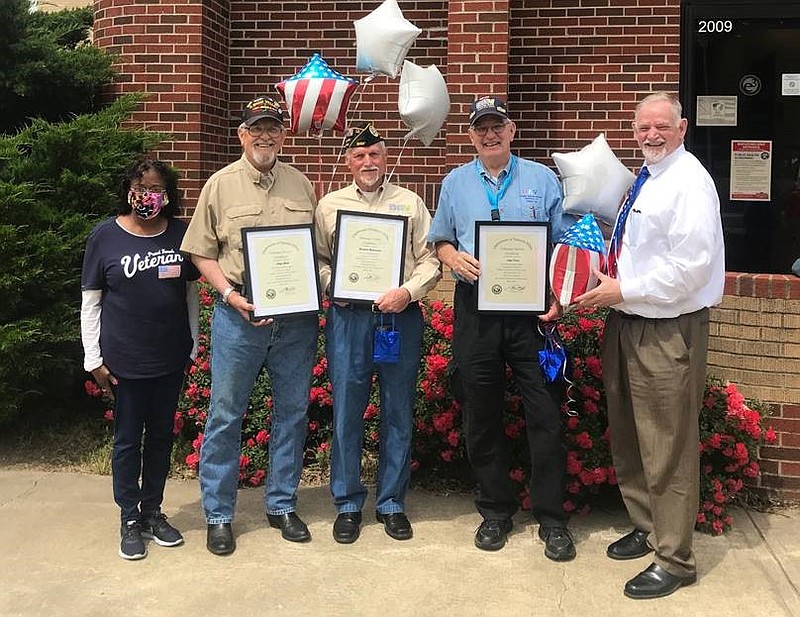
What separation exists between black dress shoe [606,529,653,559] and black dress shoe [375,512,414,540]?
0.96 metres

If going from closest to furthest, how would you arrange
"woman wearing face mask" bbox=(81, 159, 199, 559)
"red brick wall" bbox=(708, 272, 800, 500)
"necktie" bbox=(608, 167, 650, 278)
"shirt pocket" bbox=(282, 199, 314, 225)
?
"necktie" bbox=(608, 167, 650, 278), "woman wearing face mask" bbox=(81, 159, 199, 559), "shirt pocket" bbox=(282, 199, 314, 225), "red brick wall" bbox=(708, 272, 800, 500)

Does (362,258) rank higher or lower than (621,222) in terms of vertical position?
lower

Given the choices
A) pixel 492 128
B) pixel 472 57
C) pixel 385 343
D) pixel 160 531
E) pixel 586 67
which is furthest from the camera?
pixel 586 67

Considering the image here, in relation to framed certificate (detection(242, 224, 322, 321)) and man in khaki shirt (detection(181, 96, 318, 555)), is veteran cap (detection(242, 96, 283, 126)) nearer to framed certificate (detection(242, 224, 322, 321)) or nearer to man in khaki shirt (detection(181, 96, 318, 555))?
man in khaki shirt (detection(181, 96, 318, 555))

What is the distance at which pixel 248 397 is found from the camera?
4.17 meters

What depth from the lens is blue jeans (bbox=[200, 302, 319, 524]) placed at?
403 centimetres

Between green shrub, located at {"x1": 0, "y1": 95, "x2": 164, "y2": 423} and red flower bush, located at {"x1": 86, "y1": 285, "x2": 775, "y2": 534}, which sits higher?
green shrub, located at {"x1": 0, "y1": 95, "x2": 164, "y2": 423}

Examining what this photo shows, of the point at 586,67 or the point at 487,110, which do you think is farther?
the point at 586,67

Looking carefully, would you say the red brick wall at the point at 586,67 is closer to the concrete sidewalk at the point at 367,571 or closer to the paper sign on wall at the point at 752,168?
the paper sign on wall at the point at 752,168

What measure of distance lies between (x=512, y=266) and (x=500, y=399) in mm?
653

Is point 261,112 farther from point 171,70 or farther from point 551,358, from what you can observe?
point 171,70

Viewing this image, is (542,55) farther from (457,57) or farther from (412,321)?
(412,321)

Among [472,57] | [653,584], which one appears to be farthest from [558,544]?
[472,57]

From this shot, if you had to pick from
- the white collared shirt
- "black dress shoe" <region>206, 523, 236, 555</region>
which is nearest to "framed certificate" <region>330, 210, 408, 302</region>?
the white collared shirt
